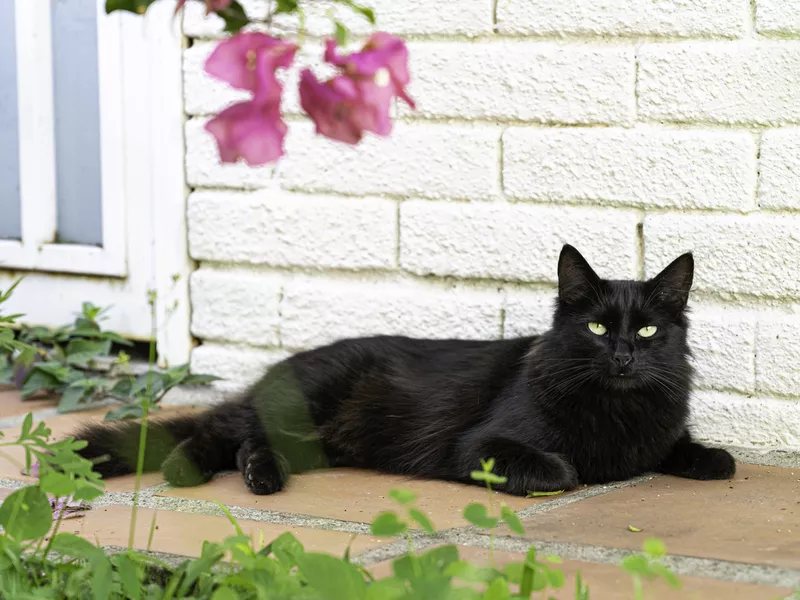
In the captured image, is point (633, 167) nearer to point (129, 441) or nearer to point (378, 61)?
point (129, 441)

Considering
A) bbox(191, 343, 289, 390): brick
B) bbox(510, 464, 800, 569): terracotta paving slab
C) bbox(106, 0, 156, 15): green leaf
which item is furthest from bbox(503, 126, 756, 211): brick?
bbox(106, 0, 156, 15): green leaf

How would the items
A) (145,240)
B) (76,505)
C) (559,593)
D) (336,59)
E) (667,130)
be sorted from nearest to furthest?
(336,59) < (559,593) < (76,505) < (667,130) < (145,240)

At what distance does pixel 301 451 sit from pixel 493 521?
161cm

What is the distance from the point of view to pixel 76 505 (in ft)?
8.17

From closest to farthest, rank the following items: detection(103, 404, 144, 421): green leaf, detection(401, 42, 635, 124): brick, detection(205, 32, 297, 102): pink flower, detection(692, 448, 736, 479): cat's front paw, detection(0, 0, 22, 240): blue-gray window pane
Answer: detection(205, 32, 297, 102): pink flower, detection(692, 448, 736, 479): cat's front paw, detection(401, 42, 635, 124): brick, detection(103, 404, 144, 421): green leaf, detection(0, 0, 22, 240): blue-gray window pane

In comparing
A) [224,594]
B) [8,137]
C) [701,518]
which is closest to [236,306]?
[8,137]

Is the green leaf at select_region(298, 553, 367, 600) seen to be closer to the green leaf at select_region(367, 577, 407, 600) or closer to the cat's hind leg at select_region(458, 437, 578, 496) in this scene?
the green leaf at select_region(367, 577, 407, 600)

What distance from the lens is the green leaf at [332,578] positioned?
58.5 inches

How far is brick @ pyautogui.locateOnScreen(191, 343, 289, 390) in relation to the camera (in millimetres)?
3744

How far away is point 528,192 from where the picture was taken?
10.9 feet

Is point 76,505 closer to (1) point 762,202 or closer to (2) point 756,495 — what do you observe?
(2) point 756,495

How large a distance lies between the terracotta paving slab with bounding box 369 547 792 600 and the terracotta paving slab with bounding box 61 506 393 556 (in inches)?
10.3

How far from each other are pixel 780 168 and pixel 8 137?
9.69 ft

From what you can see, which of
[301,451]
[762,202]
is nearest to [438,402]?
[301,451]
